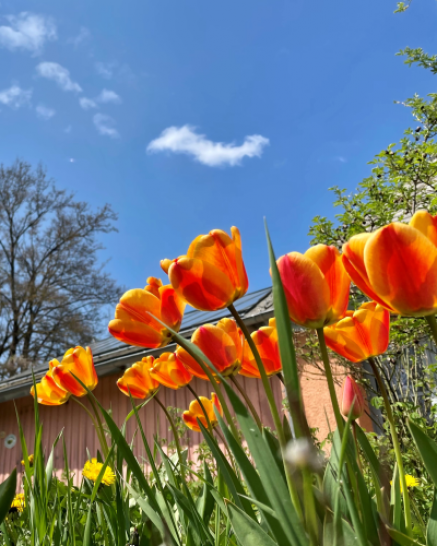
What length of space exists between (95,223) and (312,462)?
58.1 feet

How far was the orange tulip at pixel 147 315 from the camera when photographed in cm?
78

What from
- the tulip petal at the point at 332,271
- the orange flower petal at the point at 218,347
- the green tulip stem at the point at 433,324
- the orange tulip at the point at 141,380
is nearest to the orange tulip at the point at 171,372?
the orange tulip at the point at 141,380

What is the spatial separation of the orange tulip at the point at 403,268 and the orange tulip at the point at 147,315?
0.35m

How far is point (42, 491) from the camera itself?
783mm

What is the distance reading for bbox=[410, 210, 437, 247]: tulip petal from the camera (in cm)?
56

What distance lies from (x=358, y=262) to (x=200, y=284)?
8.7 inches

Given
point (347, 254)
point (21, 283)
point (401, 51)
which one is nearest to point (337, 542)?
point (347, 254)

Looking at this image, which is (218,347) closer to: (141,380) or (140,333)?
(140,333)

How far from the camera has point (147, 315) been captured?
2.58 ft

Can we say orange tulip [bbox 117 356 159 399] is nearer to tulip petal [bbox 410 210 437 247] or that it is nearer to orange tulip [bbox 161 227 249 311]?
orange tulip [bbox 161 227 249 311]

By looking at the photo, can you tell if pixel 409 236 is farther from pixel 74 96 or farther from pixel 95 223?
pixel 74 96

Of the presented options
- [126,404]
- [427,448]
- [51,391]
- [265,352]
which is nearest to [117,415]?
[126,404]

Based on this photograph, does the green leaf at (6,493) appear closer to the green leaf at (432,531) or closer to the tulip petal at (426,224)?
the green leaf at (432,531)

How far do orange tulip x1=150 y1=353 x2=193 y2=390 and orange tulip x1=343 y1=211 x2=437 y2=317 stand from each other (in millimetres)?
569
